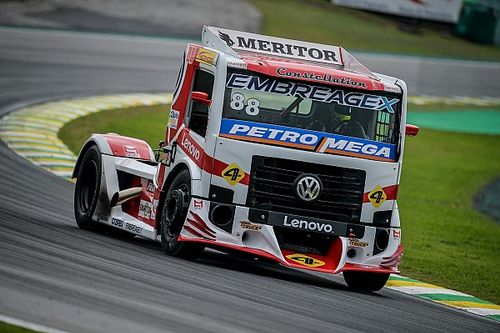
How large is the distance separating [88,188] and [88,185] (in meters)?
0.05

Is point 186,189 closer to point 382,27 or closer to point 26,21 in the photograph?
point 26,21

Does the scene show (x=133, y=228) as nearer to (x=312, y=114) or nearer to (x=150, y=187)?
(x=150, y=187)

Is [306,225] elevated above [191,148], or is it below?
below

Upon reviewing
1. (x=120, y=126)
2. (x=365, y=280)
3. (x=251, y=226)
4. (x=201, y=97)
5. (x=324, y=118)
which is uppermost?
(x=201, y=97)

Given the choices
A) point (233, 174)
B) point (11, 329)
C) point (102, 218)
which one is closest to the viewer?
point (11, 329)

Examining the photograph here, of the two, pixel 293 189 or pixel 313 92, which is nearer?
pixel 293 189

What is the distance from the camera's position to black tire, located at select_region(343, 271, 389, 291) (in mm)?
11891

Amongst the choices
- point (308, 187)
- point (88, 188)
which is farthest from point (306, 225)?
point (88, 188)

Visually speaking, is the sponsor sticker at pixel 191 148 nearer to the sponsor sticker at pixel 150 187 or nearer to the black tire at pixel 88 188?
the sponsor sticker at pixel 150 187

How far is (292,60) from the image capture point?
12.4 metres

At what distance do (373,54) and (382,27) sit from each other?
19.9ft

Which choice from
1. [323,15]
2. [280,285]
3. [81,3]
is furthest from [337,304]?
[323,15]

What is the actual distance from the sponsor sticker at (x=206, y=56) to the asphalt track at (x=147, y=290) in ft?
6.37

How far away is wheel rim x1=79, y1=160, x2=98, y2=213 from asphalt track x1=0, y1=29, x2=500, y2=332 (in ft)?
1.00
